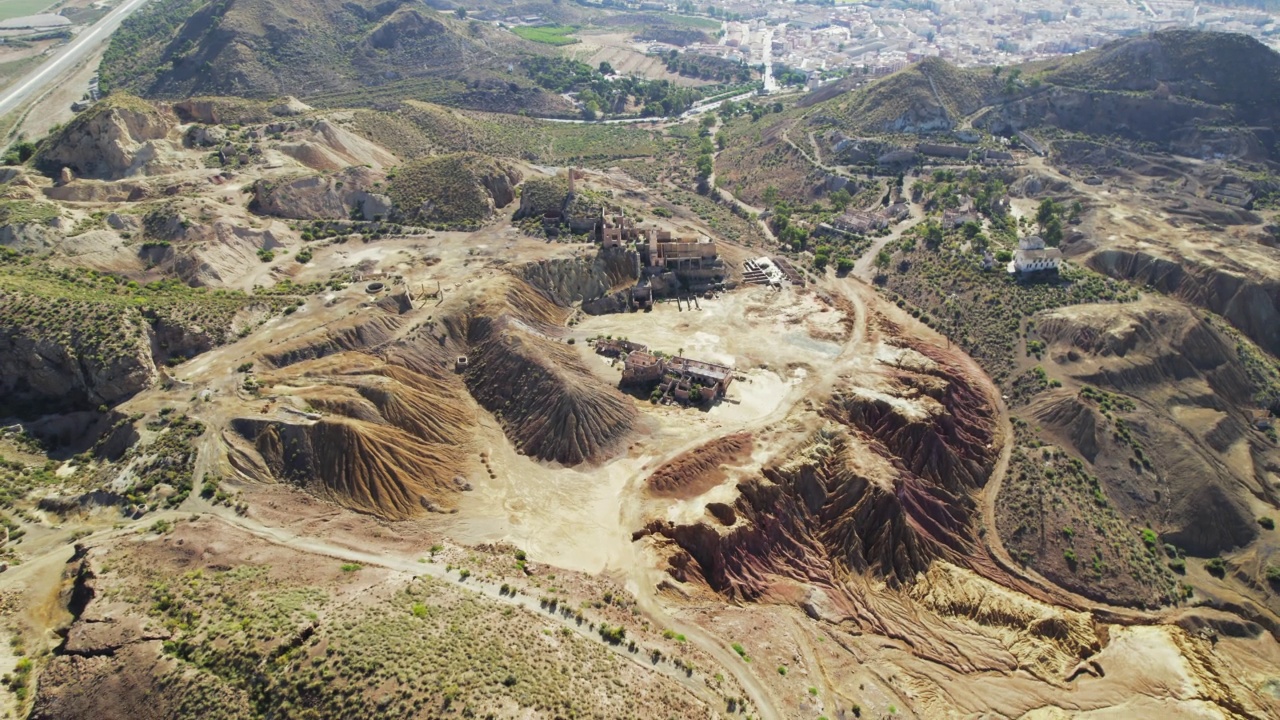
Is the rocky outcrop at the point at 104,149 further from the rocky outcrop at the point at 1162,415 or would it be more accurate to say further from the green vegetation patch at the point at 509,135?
the rocky outcrop at the point at 1162,415

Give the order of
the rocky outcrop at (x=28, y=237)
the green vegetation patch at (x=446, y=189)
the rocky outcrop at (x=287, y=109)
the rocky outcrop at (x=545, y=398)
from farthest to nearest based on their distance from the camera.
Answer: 1. the rocky outcrop at (x=287, y=109)
2. the green vegetation patch at (x=446, y=189)
3. the rocky outcrop at (x=28, y=237)
4. the rocky outcrop at (x=545, y=398)

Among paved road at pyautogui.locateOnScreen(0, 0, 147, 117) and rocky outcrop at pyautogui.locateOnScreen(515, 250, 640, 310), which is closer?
rocky outcrop at pyautogui.locateOnScreen(515, 250, 640, 310)

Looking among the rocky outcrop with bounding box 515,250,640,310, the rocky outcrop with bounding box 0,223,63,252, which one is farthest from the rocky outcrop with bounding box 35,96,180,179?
the rocky outcrop with bounding box 515,250,640,310

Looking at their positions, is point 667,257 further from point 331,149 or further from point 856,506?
point 331,149

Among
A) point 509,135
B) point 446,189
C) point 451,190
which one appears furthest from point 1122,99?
point 446,189

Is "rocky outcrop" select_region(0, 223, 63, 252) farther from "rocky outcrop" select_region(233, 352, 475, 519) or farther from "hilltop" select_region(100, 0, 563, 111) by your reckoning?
"hilltop" select_region(100, 0, 563, 111)

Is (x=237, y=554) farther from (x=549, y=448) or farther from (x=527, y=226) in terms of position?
(x=527, y=226)

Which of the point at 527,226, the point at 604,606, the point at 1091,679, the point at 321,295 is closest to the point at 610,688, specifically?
the point at 604,606

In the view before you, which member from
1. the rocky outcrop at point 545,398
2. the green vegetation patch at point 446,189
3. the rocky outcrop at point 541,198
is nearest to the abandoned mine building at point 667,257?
the rocky outcrop at point 541,198
